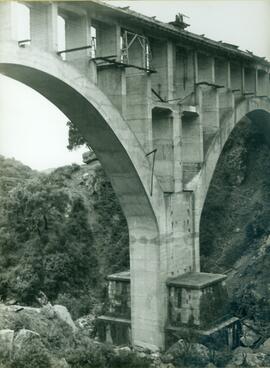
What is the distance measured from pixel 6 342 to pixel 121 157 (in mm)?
7373

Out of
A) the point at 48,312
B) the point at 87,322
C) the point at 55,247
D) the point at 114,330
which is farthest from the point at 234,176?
the point at 48,312

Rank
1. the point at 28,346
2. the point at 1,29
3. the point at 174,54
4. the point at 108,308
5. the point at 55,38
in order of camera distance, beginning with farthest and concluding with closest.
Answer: the point at 108,308 < the point at 174,54 < the point at 55,38 < the point at 1,29 < the point at 28,346

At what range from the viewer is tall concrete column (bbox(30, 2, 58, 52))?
1313 centimetres

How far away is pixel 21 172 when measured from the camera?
44.7m

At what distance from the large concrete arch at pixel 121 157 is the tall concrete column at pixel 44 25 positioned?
385mm

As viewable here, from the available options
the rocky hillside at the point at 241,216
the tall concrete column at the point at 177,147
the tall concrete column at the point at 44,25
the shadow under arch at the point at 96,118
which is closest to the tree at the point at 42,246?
the rocky hillside at the point at 241,216

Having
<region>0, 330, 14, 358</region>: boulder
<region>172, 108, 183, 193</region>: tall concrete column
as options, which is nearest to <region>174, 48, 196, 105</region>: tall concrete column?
<region>172, 108, 183, 193</region>: tall concrete column

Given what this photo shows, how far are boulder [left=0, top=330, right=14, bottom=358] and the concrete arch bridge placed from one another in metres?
5.77

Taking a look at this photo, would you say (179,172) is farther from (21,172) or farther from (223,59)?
(21,172)

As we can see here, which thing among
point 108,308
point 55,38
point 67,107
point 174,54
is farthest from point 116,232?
point 55,38

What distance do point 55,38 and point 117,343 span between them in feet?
36.6

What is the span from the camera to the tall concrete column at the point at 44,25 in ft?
43.1

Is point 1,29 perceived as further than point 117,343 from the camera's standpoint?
No

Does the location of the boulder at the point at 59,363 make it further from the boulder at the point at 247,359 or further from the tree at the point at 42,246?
the tree at the point at 42,246
